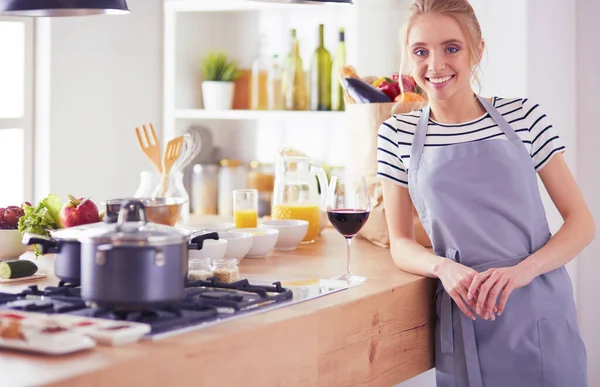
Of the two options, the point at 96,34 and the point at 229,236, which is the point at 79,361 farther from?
the point at 96,34

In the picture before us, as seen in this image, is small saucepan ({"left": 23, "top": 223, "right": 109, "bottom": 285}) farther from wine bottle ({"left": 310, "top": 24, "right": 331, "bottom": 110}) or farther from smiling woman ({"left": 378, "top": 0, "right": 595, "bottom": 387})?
wine bottle ({"left": 310, "top": 24, "right": 331, "bottom": 110})

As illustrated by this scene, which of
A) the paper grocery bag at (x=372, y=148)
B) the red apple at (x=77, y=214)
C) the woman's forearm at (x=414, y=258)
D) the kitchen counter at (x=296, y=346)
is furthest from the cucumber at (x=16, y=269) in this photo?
the paper grocery bag at (x=372, y=148)

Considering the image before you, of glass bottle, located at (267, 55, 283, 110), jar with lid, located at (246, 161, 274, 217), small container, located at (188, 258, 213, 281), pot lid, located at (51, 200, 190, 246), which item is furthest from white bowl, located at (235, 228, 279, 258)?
glass bottle, located at (267, 55, 283, 110)

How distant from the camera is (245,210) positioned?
244 cm

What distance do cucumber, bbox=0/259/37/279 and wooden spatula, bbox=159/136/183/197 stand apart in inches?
28.1

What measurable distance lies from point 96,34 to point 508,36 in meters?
1.88

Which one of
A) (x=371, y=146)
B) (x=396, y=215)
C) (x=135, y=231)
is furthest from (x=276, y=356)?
(x=371, y=146)

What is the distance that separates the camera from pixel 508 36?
288 cm

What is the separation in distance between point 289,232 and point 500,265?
0.62 m

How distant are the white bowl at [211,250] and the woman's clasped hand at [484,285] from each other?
492 millimetres

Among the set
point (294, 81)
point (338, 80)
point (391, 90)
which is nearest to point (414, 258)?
point (391, 90)

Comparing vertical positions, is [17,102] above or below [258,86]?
below

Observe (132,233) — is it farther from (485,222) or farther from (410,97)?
(410,97)

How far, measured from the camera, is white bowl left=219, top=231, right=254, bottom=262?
2.08 meters
